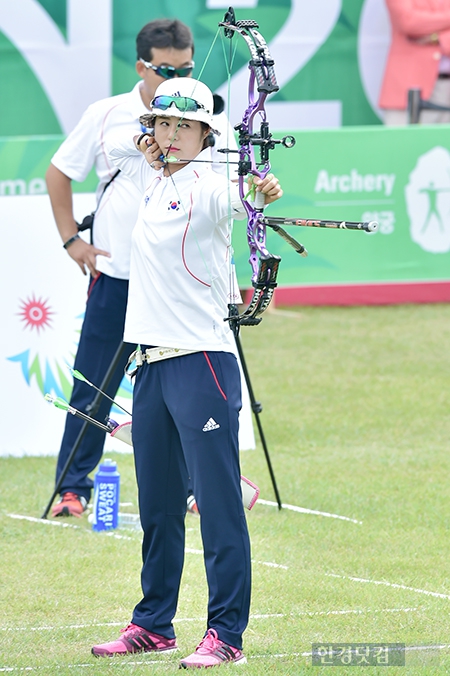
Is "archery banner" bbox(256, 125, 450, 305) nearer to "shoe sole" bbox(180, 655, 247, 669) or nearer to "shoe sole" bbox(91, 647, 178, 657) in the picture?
"shoe sole" bbox(91, 647, 178, 657)

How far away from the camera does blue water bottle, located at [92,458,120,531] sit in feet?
17.9

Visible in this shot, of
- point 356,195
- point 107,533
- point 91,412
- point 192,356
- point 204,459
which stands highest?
point 356,195

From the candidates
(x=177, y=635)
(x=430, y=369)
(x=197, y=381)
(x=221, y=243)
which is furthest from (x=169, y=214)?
(x=430, y=369)

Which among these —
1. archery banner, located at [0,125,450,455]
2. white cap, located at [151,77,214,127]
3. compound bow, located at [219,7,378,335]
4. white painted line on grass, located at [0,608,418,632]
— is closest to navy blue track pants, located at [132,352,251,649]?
compound bow, located at [219,7,378,335]

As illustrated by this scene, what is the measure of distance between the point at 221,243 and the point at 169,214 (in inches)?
7.6

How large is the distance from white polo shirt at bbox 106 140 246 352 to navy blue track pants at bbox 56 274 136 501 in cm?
173

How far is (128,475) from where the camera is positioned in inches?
252

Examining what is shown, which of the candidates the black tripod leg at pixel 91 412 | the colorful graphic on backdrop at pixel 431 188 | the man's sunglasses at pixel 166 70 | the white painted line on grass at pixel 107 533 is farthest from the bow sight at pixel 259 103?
the colorful graphic on backdrop at pixel 431 188

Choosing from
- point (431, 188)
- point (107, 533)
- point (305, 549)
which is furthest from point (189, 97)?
point (431, 188)

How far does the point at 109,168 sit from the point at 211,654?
263 centimetres

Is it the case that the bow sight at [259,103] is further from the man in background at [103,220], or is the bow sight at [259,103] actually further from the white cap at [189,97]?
the man in background at [103,220]

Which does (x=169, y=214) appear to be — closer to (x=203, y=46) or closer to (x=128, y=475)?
(x=128, y=475)

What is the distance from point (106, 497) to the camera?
5.48m

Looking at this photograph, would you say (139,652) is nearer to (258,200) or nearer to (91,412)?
(258,200)
